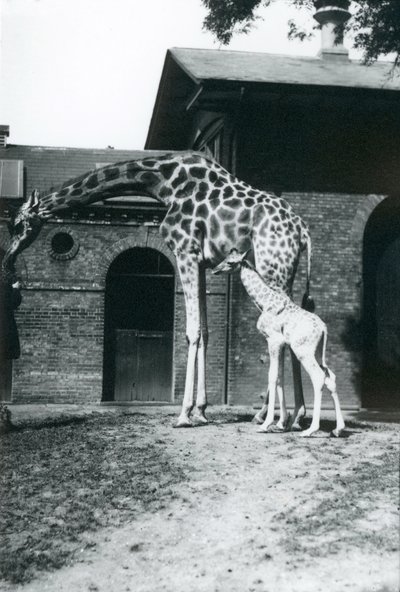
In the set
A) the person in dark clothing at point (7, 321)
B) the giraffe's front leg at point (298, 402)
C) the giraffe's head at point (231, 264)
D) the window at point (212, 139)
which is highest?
the window at point (212, 139)

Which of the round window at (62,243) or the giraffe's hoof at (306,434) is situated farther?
the round window at (62,243)

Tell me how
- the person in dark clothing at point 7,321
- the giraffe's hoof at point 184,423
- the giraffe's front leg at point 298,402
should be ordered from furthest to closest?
the person in dark clothing at point 7,321 < the giraffe's hoof at point 184,423 < the giraffe's front leg at point 298,402

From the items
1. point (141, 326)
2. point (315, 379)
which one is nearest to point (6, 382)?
point (141, 326)

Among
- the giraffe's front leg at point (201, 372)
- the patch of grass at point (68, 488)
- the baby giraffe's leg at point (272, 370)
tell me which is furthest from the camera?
the giraffe's front leg at point (201, 372)

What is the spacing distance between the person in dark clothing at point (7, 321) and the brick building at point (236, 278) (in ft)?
13.4

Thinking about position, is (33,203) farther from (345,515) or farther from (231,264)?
(345,515)

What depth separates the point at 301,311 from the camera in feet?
30.1

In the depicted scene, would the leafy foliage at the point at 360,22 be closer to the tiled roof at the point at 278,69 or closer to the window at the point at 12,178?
the tiled roof at the point at 278,69

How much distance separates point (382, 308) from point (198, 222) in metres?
6.96

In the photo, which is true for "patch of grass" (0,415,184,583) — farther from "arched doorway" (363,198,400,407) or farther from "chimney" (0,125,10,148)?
"chimney" (0,125,10,148)

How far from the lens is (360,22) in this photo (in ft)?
33.7

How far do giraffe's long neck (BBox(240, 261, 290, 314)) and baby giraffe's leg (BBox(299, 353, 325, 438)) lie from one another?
0.79 meters

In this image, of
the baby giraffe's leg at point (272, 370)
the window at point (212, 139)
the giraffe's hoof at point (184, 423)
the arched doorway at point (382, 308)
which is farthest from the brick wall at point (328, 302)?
the baby giraffe's leg at point (272, 370)

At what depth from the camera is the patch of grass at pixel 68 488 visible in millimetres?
6566
